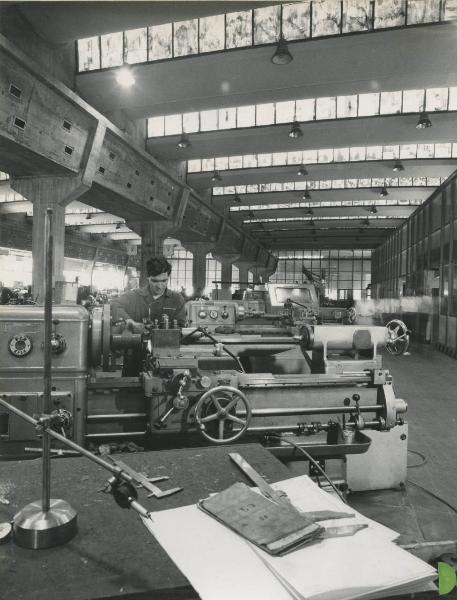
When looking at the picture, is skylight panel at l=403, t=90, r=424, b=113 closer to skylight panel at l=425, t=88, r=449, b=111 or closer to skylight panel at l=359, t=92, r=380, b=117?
skylight panel at l=425, t=88, r=449, b=111

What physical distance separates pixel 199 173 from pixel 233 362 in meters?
10.4

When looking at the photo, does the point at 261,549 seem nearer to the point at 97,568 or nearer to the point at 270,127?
the point at 97,568

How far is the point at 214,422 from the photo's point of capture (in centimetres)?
230

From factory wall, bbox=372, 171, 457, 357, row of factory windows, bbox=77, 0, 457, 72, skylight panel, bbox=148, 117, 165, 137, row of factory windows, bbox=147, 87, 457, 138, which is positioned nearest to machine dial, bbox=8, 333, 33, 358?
row of factory windows, bbox=77, 0, 457, 72

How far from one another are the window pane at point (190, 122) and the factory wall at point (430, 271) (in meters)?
6.05

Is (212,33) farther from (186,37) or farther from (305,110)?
(305,110)

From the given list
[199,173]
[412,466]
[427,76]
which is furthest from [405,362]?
[199,173]

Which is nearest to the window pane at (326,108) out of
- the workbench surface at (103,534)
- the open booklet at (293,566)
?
the workbench surface at (103,534)

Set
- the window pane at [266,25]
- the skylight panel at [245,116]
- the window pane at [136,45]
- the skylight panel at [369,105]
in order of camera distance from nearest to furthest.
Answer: the window pane at [266,25]
the window pane at [136,45]
the skylight panel at [369,105]
the skylight panel at [245,116]

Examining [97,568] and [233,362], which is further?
[233,362]

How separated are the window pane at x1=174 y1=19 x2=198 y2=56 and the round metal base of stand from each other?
6.81m

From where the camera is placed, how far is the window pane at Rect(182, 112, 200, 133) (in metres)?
9.30

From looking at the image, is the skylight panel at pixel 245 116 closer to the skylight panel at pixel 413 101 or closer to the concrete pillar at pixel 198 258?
the skylight panel at pixel 413 101

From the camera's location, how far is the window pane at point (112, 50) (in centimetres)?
684
